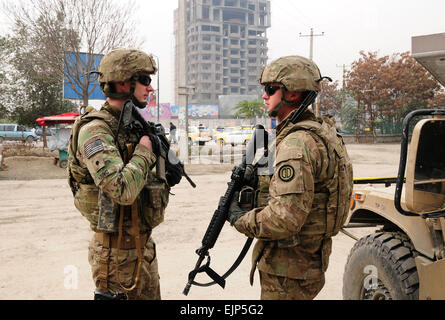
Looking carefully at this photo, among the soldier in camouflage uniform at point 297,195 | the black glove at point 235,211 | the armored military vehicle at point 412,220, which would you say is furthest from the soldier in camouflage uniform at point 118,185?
the armored military vehicle at point 412,220

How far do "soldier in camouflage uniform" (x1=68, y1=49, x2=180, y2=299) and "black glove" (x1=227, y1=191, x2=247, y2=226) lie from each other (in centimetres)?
42

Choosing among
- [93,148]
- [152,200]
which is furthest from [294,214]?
[93,148]

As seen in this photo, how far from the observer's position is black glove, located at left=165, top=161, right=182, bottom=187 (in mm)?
2416

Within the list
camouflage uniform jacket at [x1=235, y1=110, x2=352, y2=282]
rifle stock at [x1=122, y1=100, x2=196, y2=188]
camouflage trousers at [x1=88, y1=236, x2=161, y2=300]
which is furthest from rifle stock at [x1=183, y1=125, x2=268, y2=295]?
rifle stock at [x1=122, y1=100, x2=196, y2=188]

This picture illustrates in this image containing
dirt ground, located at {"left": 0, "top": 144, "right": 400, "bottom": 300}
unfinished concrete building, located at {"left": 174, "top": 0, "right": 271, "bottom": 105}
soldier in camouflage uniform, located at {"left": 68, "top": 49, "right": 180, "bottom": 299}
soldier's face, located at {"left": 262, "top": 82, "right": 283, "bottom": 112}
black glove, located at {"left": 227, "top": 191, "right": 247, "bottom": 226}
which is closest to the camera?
soldier in camouflage uniform, located at {"left": 68, "top": 49, "right": 180, "bottom": 299}

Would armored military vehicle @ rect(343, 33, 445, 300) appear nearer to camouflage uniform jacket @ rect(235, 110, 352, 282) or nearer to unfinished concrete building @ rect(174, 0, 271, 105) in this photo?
camouflage uniform jacket @ rect(235, 110, 352, 282)

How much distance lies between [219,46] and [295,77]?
355 ft

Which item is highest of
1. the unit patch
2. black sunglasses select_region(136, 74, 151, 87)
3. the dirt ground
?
black sunglasses select_region(136, 74, 151, 87)

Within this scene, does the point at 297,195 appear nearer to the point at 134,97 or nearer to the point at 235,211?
the point at 235,211

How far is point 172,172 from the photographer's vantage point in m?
2.43

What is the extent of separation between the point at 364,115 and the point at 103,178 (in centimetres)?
3404

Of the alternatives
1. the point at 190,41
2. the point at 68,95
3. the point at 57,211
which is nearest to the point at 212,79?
the point at 190,41

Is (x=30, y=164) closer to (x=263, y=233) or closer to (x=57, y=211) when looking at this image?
(x=57, y=211)

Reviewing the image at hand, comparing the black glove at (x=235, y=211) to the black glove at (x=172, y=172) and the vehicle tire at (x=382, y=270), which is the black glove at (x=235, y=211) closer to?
the black glove at (x=172, y=172)
